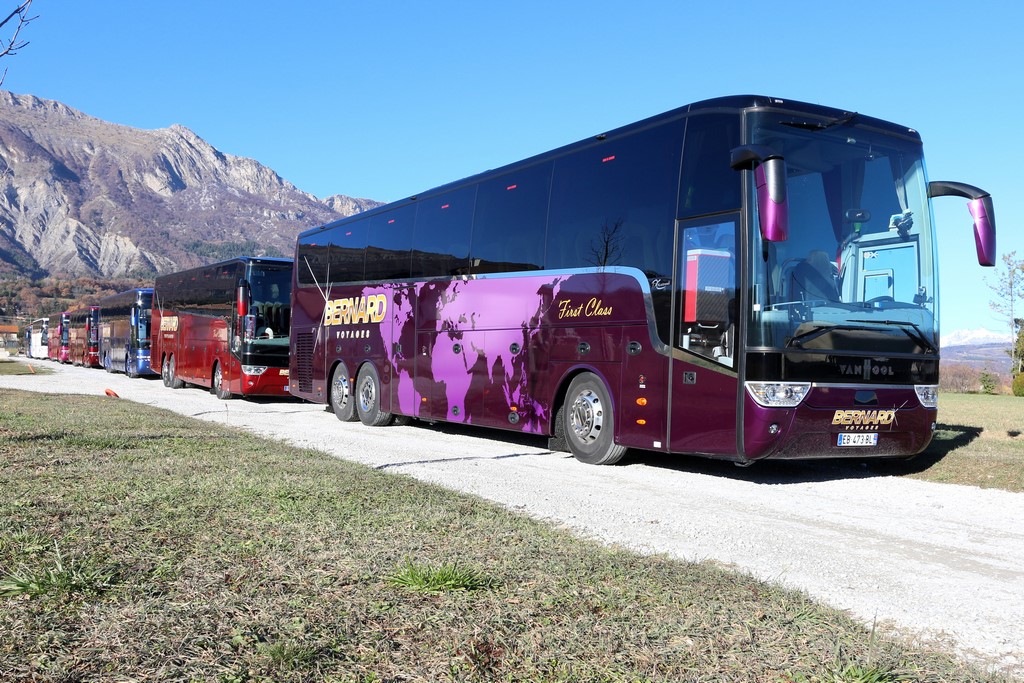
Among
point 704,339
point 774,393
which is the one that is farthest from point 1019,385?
point 774,393

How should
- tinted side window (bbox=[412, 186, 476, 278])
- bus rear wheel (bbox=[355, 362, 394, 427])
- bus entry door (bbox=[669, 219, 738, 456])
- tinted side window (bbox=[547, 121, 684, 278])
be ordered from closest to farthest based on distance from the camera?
bus entry door (bbox=[669, 219, 738, 456]) < tinted side window (bbox=[547, 121, 684, 278]) < tinted side window (bbox=[412, 186, 476, 278]) < bus rear wheel (bbox=[355, 362, 394, 427])

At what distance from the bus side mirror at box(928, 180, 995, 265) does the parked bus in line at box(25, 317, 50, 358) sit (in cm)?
7232

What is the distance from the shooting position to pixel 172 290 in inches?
1140

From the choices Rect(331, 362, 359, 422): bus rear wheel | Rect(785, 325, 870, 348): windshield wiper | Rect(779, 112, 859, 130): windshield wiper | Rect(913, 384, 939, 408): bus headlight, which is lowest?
Rect(331, 362, 359, 422): bus rear wheel

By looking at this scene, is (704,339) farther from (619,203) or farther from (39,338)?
(39,338)

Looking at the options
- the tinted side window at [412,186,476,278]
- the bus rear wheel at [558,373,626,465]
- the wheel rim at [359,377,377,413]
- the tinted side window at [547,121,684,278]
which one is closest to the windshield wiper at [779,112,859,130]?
the tinted side window at [547,121,684,278]

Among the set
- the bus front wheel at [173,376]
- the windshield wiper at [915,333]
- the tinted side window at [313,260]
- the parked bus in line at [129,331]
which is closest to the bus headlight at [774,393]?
the windshield wiper at [915,333]

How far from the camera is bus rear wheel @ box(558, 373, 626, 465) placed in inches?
415

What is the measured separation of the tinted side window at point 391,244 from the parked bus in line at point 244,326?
636 centimetres

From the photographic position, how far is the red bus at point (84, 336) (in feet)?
153

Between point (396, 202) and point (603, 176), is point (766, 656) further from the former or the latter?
point (396, 202)

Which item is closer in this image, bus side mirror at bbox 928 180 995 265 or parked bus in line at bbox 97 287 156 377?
bus side mirror at bbox 928 180 995 265

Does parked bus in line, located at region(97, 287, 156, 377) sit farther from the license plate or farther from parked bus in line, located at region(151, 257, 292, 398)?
the license plate

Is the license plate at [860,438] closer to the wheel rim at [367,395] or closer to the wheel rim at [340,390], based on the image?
the wheel rim at [367,395]
